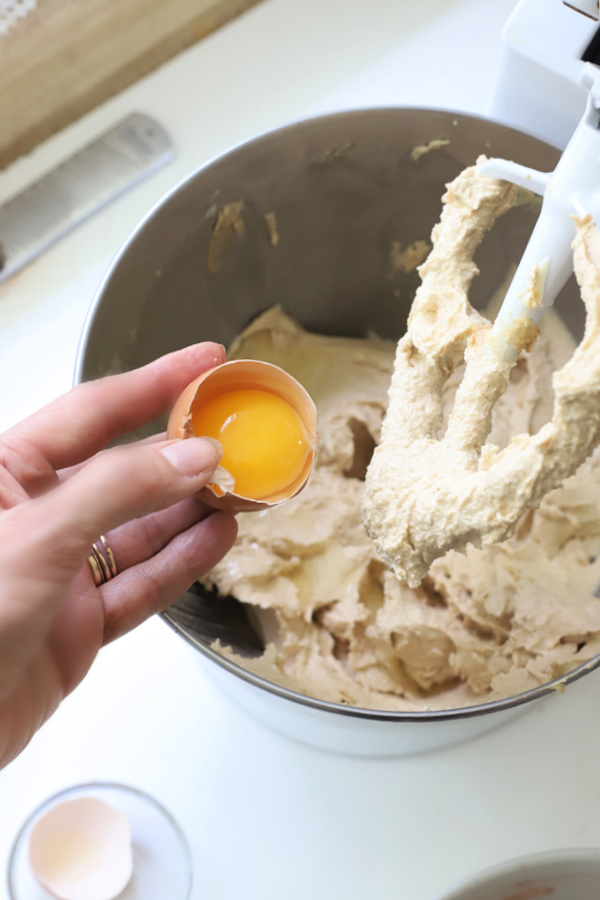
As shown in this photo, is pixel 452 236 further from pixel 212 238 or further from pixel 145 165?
pixel 145 165

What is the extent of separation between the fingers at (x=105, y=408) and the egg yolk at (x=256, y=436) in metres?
0.06

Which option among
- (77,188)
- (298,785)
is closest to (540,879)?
(298,785)

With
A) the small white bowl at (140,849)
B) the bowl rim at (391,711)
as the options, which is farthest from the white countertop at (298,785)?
the bowl rim at (391,711)

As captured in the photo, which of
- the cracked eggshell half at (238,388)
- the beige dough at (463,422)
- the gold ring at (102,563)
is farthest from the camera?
the gold ring at (102,563)

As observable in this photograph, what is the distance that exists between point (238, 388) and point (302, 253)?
405 mm

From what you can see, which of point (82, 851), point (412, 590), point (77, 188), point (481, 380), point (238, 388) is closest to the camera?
point (481, 380)

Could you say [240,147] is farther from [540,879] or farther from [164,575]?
[540,879]

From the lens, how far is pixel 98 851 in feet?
3.09

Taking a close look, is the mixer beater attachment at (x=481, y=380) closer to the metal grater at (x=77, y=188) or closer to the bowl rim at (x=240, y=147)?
the bowl rim at (x=240, y=147)

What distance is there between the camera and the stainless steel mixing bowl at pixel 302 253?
927mm

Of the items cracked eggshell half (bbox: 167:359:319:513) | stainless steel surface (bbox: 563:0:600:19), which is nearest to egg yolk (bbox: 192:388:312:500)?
cracked eggshell half (bbox: 167:359:319:513)

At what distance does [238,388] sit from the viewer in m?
0.84

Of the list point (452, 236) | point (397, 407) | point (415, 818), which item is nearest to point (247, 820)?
point (415, 818)

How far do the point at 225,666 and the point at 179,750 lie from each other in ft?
1.24
